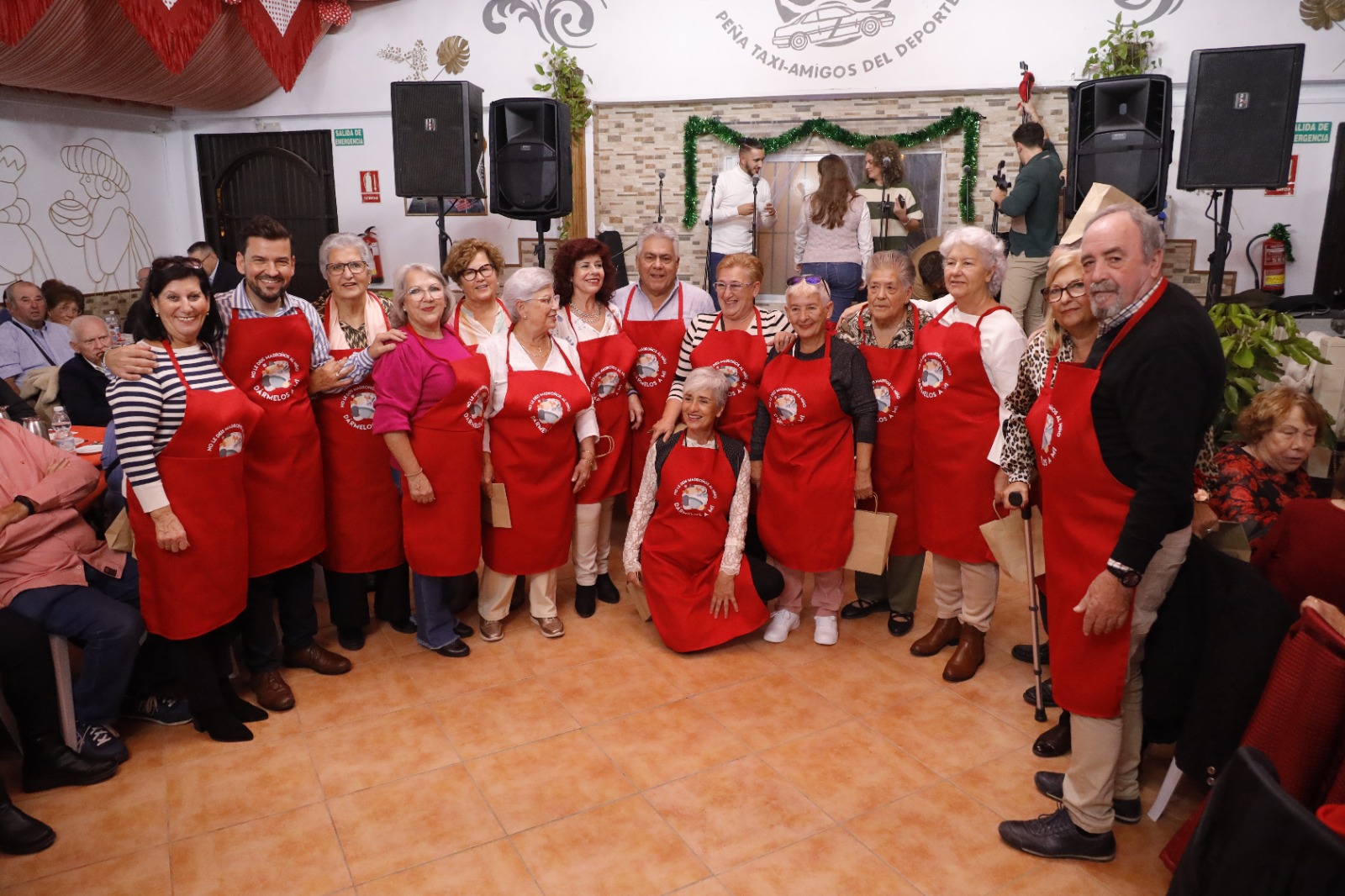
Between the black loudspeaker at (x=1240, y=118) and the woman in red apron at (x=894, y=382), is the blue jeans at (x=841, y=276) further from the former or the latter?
the woman in red apron at (x=894, y=382)

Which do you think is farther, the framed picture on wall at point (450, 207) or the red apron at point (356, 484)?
the framed picture on wall at point (450, 207)

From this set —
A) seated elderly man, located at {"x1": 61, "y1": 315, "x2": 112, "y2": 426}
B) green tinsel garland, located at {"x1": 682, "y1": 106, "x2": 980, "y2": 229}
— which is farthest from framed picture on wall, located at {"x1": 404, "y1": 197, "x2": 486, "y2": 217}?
seated elderly man, located at {"x1": 61, "y1": 315, "x2": 112, "y2": 426}

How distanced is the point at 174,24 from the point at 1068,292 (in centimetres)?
750

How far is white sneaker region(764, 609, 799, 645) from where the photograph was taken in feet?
12.4

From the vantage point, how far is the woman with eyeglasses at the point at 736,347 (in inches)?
146

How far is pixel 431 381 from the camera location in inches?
131

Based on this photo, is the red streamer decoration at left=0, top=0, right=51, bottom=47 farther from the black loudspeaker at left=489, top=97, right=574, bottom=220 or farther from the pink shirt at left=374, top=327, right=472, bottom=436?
the pink shirt at left=374, top=327, right=472, bottom=436

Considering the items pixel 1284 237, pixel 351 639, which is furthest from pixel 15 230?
pixel 1284 237

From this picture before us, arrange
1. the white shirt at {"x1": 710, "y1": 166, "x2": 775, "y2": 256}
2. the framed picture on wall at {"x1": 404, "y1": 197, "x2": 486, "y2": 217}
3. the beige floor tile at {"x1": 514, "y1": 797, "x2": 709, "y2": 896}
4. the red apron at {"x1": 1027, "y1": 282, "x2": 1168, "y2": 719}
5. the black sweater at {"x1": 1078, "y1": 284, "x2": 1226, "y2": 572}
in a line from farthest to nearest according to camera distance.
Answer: the framed picture on wall at {"x1": 404, "y1": 197, "x2": 486, "y2": 217}, the white shirt at {"x1": 710, "y1": 166, "x2": 775, "y2": 256}, the beige floor tile at {"x1": 514, "y1": 797, "x2": 709, "y2": 896}, the red apron at {"x1": 1027, "y1": 282, "x2": 1168, "y2": 719}, the black sweater at {"x1": 1078, "y1": 284, "x2": 1226, "y2": 572}

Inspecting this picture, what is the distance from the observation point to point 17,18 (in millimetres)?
6211

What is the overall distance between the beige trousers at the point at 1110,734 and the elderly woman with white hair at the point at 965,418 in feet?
3.03

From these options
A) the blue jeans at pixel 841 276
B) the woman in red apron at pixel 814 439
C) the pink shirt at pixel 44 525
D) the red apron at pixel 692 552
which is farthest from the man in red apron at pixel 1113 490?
the blue jeans at pixel 841 276

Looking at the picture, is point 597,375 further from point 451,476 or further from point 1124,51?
point 1124,51

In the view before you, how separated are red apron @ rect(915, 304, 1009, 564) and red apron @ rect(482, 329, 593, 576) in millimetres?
1350
